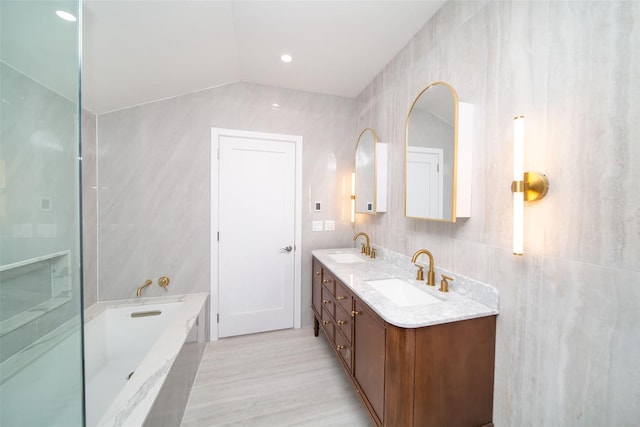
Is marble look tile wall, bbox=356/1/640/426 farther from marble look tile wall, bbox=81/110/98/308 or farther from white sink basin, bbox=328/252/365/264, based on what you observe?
marble look tile wall, bbox=81/110/98/308

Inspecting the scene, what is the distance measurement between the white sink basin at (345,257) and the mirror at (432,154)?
2.44 feet

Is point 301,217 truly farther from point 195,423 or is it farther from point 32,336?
point 32,336

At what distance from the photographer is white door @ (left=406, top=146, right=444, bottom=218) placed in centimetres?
141

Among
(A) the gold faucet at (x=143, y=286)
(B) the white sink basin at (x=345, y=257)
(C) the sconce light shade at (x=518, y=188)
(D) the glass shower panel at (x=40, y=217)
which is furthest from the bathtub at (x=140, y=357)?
(C) the sconce light shade at (x=518, y=188)

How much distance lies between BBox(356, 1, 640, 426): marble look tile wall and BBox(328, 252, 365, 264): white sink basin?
3.10 ft

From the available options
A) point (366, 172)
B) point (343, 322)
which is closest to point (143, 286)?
point (343, 322)

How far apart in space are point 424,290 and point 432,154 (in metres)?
0.87

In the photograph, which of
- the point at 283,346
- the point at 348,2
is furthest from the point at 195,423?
the point at 348,2

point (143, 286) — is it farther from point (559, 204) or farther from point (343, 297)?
point (559, 204)

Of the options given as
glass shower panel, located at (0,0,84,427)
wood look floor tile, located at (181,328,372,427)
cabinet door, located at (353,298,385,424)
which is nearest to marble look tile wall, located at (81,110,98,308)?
wood look floor tile, located at (181,328,372,427)

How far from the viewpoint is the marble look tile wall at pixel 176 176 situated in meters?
2.06

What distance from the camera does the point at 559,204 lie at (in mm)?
888

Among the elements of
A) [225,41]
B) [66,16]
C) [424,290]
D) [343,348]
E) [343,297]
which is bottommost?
[343,348]

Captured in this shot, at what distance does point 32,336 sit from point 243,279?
5.65ft
